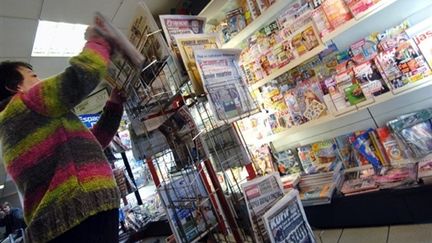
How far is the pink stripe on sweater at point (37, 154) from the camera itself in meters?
0.75

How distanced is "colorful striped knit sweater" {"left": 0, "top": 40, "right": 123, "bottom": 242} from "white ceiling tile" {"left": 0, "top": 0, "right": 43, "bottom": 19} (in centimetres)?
191

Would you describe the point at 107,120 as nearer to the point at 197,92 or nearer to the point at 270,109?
the point at 197,92

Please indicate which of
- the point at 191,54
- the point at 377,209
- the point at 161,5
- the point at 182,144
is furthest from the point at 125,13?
the point at 377,209

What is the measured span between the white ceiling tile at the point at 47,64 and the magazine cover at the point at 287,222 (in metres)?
3.11

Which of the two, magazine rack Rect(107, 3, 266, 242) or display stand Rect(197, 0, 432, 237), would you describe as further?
display stand Rect(197, 0, 432, 237)

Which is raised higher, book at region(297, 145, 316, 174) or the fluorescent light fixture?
the fluorescent light fixture

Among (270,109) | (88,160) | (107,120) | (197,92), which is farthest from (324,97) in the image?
(88,160)

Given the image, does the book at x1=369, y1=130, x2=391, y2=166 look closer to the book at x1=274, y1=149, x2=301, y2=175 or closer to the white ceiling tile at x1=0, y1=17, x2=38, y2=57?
the book at x1=274, y1=149, x2=301, y2=175

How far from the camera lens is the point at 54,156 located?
0.76m

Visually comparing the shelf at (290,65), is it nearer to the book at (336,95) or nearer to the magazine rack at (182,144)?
the book at (336,95)

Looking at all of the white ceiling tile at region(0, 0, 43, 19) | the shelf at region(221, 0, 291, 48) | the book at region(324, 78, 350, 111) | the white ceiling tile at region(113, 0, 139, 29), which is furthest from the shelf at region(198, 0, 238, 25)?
the white ceiling tile at region(0, 0, 43, 19)

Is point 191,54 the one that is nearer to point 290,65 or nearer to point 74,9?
point 290,65

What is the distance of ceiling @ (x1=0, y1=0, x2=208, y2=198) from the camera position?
2244 millimetres

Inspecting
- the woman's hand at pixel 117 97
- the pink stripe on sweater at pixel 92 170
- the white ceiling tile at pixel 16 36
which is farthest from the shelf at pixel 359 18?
the white ceiling tile at pixel 16 36
